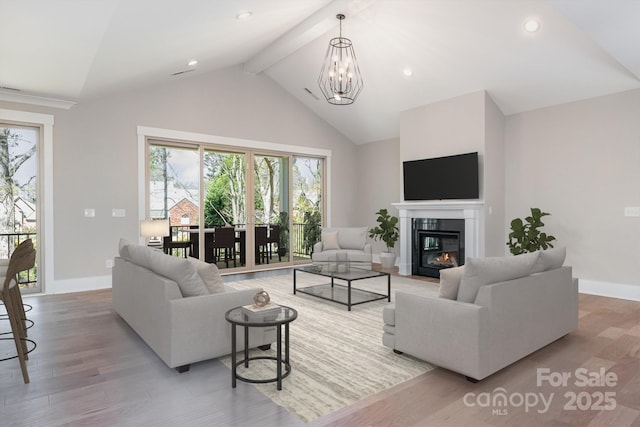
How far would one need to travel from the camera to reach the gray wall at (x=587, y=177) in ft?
16.6

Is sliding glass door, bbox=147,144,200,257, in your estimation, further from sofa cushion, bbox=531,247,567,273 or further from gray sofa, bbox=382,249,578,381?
sofa cushion, bbox=531,247,567,273

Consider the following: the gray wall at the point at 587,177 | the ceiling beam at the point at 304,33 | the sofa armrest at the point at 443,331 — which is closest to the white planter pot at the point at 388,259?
the gray wall at the point at 587,177

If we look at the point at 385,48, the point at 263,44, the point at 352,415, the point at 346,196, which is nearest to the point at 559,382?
the point at 352,415

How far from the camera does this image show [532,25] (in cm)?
455

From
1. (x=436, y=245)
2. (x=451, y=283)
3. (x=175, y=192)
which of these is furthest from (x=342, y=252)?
(x=451, y=283)

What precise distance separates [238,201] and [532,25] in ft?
17.4

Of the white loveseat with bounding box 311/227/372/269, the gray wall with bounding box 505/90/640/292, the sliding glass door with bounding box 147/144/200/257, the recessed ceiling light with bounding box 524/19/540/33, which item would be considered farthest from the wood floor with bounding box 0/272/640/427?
the white loveseat with bounding box 311/227/372/269

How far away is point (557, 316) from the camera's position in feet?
Answer: 10.8

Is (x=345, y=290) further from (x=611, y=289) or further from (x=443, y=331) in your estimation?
(x=611, y=289)

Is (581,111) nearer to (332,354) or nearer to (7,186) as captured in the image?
(332,354)

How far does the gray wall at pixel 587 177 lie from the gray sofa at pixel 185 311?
4.81 m

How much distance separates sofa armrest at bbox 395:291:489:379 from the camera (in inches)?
98.7

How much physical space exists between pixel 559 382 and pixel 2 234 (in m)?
6.63

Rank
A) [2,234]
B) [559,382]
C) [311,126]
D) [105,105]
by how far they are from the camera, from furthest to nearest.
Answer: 1. [311,126]
2. [105,105]
3. [2,234]
4. [559,382]
